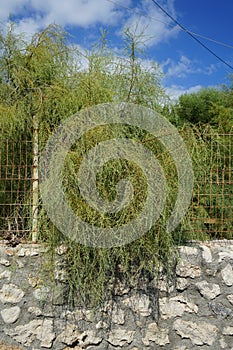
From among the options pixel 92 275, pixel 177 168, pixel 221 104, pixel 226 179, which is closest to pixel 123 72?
pixel 177 168

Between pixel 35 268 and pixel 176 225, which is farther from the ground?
pixel 176 225

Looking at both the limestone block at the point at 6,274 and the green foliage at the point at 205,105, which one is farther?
the green foliage at the point at 205,105

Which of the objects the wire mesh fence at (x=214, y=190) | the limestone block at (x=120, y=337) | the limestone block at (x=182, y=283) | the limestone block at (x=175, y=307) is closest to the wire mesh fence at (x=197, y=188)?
the wire mesh fence at (x=214, y=190)

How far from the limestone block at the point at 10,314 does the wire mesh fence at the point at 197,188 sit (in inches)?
22.6

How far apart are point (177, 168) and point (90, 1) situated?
3.13 meters

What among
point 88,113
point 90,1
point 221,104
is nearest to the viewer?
point 88,113

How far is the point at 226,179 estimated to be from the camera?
3541mm

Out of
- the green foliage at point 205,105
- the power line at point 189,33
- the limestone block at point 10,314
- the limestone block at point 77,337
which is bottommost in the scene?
the limestone block at point 77,337

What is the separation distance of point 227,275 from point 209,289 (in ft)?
0.61

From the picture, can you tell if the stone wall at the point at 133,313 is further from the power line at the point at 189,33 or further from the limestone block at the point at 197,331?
the power line at the point at 189,33

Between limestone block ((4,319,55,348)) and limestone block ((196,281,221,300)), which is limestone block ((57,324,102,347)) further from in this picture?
limestone block ((196,281,221,300))

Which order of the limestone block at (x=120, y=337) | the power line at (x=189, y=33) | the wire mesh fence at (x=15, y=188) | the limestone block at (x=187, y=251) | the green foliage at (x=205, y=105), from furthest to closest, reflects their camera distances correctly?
1. the green foliage at (x=205, y=105)
2. the power line at (x=189, y=33)
3. the wire mesh fence at (x=15, y=188)
4. the limestone block at (x=187, y=251)
5. the limestone block at (x=120, y=337)

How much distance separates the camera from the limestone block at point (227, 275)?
10.5ft

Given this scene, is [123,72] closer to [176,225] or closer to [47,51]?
[47,51]
